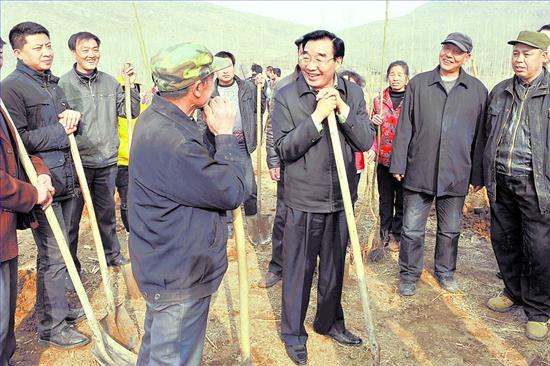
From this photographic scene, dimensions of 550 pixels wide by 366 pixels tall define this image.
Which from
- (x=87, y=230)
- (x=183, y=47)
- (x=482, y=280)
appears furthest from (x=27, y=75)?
(x=482, y=280)

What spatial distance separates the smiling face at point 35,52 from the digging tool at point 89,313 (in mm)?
446

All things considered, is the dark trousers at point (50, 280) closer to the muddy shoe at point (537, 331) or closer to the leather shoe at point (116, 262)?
the leather shoe at point (116, 262)

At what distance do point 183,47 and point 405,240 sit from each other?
319cm

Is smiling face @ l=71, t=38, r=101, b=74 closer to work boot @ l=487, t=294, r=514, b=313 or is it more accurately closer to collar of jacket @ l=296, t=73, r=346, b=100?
collar of jacket @ l=296, t=73, r=346, b=100

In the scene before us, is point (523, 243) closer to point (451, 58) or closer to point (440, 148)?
point (440, 148)

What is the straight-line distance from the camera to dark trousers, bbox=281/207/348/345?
3.10 m

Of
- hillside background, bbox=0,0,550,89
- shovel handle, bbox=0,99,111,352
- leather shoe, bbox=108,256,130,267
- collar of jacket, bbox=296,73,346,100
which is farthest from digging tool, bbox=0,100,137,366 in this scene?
hillside background, bbox=0,0,550,89

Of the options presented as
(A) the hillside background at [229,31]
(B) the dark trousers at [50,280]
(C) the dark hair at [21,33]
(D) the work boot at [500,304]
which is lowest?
(D) the work boot at [500,304]

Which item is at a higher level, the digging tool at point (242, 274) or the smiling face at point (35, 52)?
the smiling face at point (35, 52)

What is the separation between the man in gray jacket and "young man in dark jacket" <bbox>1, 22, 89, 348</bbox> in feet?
2.10

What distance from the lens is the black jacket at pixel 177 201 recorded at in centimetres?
188

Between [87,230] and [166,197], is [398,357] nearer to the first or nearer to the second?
[166,197]

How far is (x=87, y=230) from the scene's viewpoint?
19.2 ft

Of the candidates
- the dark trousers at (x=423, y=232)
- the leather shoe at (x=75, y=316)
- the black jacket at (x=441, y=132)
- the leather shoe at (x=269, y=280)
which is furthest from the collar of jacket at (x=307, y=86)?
the leather shoe at (x=75, y=316)
